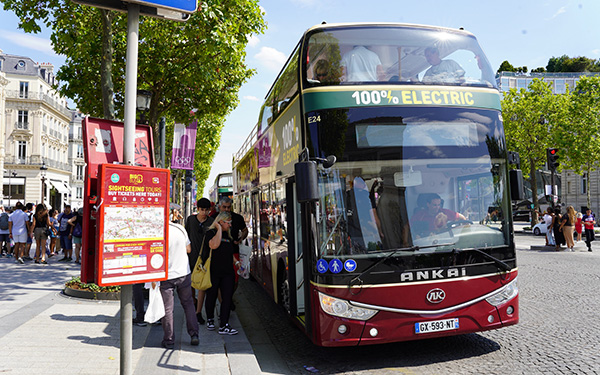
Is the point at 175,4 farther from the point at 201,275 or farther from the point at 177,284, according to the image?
the point at 201,275

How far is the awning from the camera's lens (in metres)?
58.8

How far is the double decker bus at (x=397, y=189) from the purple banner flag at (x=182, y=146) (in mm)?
11127

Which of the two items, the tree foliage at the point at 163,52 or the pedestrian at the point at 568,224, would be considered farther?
the pedestrian at the point at 568,224

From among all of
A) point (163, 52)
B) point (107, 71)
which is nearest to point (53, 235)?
point (163, 52)

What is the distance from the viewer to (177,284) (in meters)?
6.15

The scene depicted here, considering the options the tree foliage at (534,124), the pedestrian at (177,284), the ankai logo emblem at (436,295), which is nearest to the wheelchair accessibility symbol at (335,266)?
the ankai logo emblem at (436,295)

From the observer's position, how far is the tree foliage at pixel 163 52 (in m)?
10.3

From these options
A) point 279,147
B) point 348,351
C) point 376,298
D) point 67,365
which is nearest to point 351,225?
point 376,298

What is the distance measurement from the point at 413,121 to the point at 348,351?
280 cm

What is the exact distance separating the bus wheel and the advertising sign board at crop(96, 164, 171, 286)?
9.82ft

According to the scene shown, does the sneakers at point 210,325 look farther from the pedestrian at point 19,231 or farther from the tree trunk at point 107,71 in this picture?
the pedestrian at point 19,231

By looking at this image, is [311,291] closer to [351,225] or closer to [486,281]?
[351,225]

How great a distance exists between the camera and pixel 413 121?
554 centimetres

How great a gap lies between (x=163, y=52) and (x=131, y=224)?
32.9 feet
